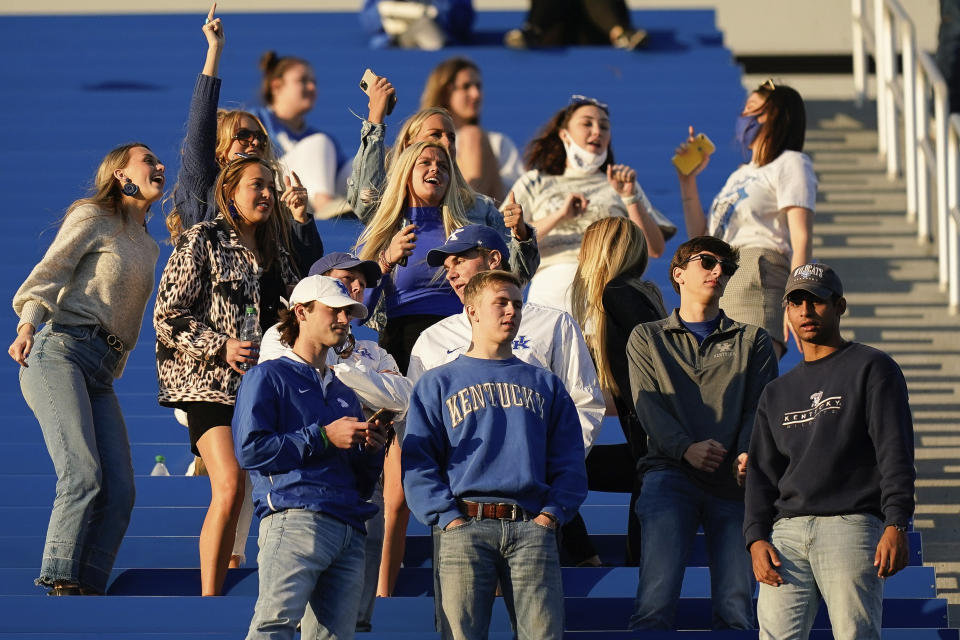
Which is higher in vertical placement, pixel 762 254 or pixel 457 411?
pixel 762 254

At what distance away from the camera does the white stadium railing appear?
8.59 meters

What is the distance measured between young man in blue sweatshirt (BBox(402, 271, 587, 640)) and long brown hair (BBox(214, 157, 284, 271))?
118cm

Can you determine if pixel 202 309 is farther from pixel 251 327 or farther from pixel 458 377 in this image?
pixel 458 377

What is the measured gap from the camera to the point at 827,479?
464 centimetres

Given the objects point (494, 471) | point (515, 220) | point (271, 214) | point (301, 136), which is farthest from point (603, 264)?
point (301, 136)

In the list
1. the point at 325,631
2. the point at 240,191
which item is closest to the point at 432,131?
the point at 240,191

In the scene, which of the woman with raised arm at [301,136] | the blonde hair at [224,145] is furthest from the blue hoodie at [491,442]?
the woman with raised arm at [301,136]

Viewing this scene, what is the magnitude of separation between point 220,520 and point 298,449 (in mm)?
841

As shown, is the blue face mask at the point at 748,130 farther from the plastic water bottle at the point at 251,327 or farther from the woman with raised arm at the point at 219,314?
the plastic water bottle at the point at 251,327

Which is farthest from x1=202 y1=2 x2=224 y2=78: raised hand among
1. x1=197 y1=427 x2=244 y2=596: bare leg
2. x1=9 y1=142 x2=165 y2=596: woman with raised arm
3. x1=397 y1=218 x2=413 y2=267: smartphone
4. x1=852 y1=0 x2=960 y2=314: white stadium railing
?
x1=852 y1=0 x2=960 y2=314: white stadium railing

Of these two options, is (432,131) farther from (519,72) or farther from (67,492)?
(519,72)

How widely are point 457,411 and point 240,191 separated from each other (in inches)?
56.1

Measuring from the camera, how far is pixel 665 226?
762cm

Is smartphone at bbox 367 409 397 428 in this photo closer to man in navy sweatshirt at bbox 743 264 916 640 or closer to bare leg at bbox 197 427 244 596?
bare leg at bbox 197 427 244 596
